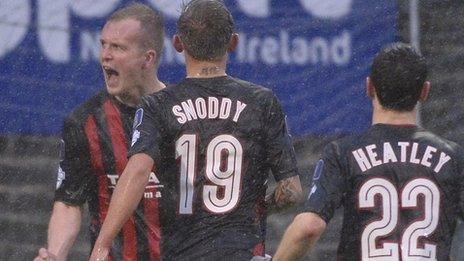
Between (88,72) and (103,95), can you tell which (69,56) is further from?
(103,95)

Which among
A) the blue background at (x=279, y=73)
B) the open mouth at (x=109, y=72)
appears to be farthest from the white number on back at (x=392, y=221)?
the blue background at (x=279, y=73)

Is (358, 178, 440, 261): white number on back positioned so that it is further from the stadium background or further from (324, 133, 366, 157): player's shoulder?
the stadium background

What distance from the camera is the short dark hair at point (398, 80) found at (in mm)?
4957

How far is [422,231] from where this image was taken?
16.1ft

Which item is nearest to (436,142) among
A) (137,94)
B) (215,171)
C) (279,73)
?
(215,171)

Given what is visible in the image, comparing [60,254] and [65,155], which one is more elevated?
[65,155]

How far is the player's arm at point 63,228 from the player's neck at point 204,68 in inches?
41.8

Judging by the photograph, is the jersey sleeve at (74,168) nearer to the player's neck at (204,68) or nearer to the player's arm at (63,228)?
the player's arm at (63,228)

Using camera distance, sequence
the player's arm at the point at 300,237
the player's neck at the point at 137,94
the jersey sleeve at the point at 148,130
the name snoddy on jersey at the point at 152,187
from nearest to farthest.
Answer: the player's arm at the point at 300,237
the jersey sleeve at the point at 148,130
the name snoddy on jersey at the point at 152,187
the player's neck at the point at 137,94

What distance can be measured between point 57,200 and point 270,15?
8.00ft

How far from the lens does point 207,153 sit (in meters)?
5.30

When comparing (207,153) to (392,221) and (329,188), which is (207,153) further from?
(392,221)

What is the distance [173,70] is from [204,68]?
9.04 ft

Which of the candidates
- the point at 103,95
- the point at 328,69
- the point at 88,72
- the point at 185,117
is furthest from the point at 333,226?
the point at 185,117
